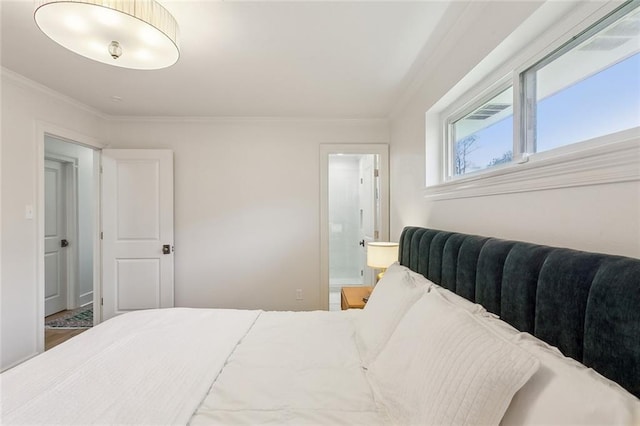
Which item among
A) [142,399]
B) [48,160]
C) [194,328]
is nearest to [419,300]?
[142,399]

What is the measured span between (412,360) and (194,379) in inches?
33.5

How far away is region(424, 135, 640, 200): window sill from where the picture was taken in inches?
30.2

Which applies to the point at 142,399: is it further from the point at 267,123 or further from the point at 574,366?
the point at 267,123

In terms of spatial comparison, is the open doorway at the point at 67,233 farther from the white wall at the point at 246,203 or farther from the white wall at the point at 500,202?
the white wall at the point at 500,202

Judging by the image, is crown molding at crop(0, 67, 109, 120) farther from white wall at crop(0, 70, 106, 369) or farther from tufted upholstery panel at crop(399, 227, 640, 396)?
tufted upholstery panel at crop(399, 227, 640, 396)

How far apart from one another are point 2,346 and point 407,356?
122 inches

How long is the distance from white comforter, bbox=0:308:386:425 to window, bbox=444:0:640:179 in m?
1.23

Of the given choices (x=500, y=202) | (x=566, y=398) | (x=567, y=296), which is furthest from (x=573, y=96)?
(x=566, y=398)

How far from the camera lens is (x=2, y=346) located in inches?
87.6

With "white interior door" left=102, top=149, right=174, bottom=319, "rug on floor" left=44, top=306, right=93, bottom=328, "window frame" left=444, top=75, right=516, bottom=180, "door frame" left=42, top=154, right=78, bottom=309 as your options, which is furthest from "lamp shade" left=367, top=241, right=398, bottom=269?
"door frame" left=42, top=154, right=78, bottom=309

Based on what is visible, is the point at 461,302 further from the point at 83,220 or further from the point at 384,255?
the point at 83,220

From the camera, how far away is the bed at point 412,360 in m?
0.66

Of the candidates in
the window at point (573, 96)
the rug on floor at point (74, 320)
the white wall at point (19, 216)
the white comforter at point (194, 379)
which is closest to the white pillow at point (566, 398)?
the white comforter at point (194, 379)

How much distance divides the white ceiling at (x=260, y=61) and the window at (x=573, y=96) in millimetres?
648
